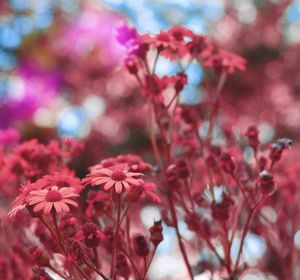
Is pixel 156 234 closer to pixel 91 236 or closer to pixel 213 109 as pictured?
pixel 91 236

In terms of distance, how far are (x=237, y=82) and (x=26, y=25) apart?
2.29 meters

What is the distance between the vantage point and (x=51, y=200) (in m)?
1.32

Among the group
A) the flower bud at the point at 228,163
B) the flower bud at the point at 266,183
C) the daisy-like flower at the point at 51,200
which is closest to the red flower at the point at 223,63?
the flower bud at the point at 228,163

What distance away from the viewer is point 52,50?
5.41 meters

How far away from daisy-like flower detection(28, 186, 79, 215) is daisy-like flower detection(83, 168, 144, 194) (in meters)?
0.07

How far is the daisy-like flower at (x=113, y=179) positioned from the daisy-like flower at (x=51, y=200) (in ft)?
0.22

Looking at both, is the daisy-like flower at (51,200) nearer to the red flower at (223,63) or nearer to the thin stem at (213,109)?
the thin stem at (213,109)

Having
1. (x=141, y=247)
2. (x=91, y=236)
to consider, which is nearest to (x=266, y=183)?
(x=141, y=247)

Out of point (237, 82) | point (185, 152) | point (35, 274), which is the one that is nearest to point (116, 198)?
point (35, 274)

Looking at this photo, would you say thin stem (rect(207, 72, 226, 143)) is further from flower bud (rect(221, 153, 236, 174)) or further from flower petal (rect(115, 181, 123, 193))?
flower petal (rect(115, 181, 123, 193))

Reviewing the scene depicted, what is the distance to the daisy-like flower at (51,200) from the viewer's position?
4.24ft

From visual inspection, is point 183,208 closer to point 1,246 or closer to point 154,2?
point 1,246

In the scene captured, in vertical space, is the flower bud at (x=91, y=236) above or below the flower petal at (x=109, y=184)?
below

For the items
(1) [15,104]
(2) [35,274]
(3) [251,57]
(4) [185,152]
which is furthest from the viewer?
(3) [251,57]
